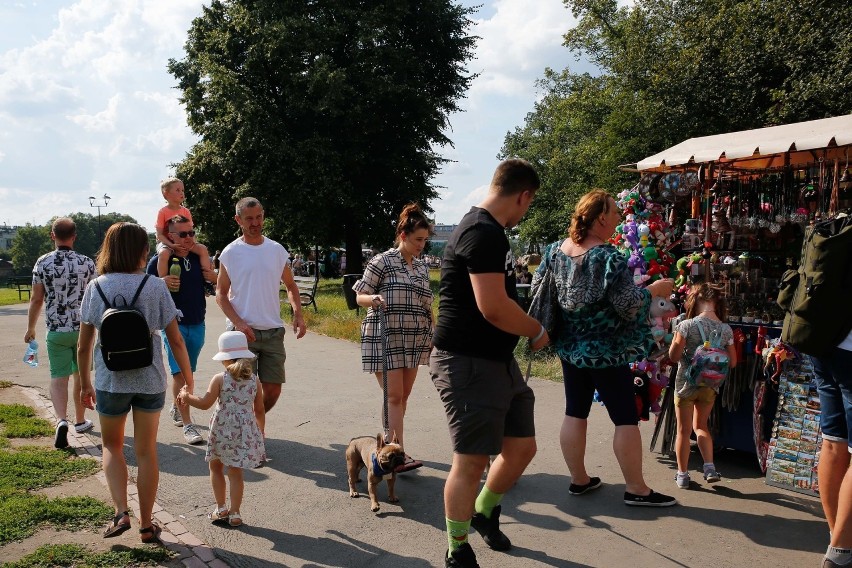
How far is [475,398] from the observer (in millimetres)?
3279

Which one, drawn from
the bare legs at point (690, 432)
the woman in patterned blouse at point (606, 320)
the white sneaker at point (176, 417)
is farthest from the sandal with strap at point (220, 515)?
the bare legs at point (690, 432)

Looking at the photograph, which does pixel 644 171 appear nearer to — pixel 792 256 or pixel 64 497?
pixel 792 256

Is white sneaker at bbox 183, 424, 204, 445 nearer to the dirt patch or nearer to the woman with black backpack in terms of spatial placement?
the dirt patch

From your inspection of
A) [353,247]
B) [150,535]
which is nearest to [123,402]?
[150,535]

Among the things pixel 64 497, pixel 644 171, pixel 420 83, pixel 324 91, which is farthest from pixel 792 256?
pixel 420 83

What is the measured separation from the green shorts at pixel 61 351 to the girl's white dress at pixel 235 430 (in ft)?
8.05

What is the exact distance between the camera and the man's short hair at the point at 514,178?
10.9ft

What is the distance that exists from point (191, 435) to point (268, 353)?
1.35 metres

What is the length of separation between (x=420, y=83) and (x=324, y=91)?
4039 millimetres

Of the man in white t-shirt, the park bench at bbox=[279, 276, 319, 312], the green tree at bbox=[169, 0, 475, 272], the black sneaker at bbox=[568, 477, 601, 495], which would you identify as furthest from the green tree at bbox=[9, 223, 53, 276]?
the black sneaker at bbox=[568, 477, 601, 495]

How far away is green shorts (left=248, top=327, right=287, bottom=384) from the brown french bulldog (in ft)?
3.06

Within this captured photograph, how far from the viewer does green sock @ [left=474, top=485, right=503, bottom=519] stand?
3756 mm

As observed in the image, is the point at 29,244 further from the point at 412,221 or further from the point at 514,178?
the point at 514,178

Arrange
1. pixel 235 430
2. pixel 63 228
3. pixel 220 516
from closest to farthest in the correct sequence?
pixel 235 430
pixel 220 516
pixel 63 228
